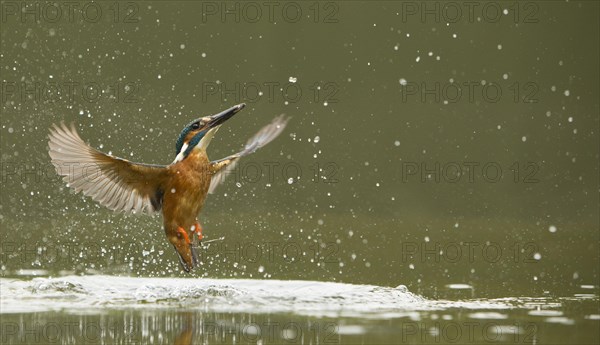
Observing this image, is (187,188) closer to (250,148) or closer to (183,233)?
(183,233)

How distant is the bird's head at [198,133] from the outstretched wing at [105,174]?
0.52ft

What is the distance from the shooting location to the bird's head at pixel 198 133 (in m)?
6.07

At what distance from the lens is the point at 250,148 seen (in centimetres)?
625

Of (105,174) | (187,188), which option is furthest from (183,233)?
(105,174)

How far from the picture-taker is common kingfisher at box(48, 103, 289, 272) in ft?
19.7

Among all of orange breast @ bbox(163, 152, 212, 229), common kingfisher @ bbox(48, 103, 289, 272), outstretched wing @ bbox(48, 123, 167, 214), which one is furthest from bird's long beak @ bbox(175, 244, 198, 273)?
outstretched wing @ bbox(48, 123, 167, 214)

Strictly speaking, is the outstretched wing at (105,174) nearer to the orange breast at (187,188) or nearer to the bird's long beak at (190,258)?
the orange breast at (187,188)

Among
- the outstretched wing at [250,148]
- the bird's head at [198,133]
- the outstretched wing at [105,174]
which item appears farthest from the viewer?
the outstretched wing at [250,148]

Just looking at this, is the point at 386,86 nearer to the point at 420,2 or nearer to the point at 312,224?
the point at 420,2

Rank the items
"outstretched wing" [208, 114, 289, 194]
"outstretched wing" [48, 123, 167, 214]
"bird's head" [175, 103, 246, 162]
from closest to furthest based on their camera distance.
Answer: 1. "outstretched wing" [48, 123, 167, 214]
2. "bird's head" [175, 103, 246, 162]
3. "outstretched wing" [208, 114, 289, 194]

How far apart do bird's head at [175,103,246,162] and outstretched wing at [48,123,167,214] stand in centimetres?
16

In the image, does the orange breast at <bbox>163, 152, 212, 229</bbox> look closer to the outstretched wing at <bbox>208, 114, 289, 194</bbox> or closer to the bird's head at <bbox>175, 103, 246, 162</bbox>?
the bird's head at <bbox>175, 103, 246, 162</bbox>

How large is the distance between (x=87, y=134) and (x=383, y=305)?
16.7ft

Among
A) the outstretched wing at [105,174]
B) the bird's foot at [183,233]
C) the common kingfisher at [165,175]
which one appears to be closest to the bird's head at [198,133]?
the common kingfisher at [165,175]
